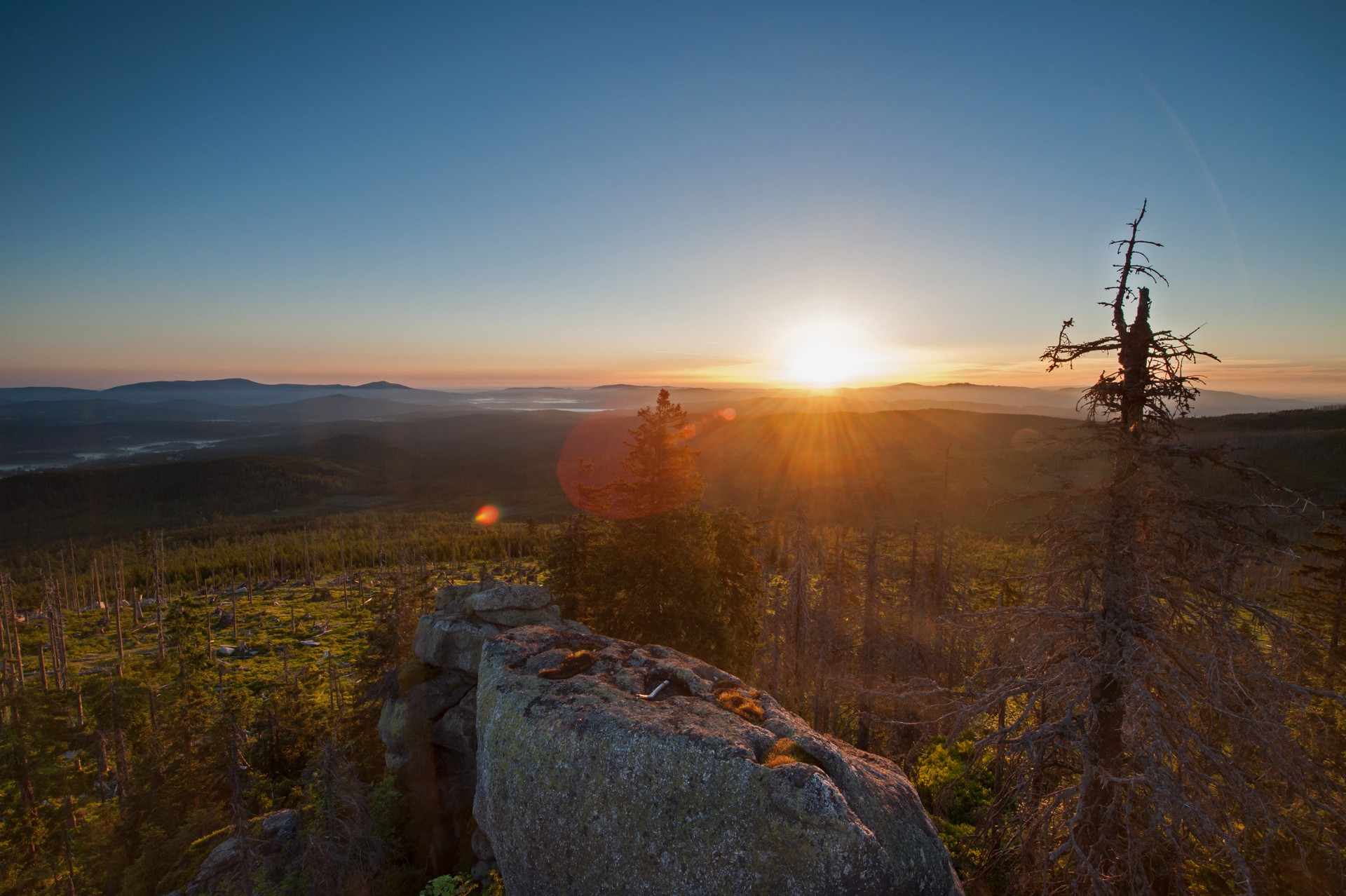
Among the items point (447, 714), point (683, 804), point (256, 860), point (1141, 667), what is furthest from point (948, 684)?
point (256, 860)

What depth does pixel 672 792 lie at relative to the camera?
923cm

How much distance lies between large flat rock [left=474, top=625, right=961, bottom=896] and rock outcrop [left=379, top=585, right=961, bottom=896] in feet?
0.08

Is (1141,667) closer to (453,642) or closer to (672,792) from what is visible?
(672,792)

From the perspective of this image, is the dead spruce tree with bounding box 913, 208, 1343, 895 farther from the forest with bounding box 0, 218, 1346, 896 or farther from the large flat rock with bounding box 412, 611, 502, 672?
the large flat rock with bounding box 412, 611, 502, 672

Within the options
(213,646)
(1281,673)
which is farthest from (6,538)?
(1281,673)

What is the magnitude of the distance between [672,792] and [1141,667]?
8.71 m

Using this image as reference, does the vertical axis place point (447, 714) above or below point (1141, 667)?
below

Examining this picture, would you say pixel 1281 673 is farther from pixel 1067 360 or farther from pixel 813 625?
pixel 813 625

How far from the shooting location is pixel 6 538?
144625mm

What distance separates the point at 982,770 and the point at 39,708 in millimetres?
55938

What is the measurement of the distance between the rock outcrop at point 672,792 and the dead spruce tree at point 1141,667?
121 inches

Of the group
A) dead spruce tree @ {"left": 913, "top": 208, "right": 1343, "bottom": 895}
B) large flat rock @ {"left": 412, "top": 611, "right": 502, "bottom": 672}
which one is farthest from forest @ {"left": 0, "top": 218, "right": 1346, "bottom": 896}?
large flat rock @ {"left": 412, "top": 611, "right": 502, "bottom": 672}

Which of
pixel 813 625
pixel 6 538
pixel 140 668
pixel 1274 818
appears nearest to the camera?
pixel 1274 818

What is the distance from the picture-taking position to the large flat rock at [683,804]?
8.52 m
